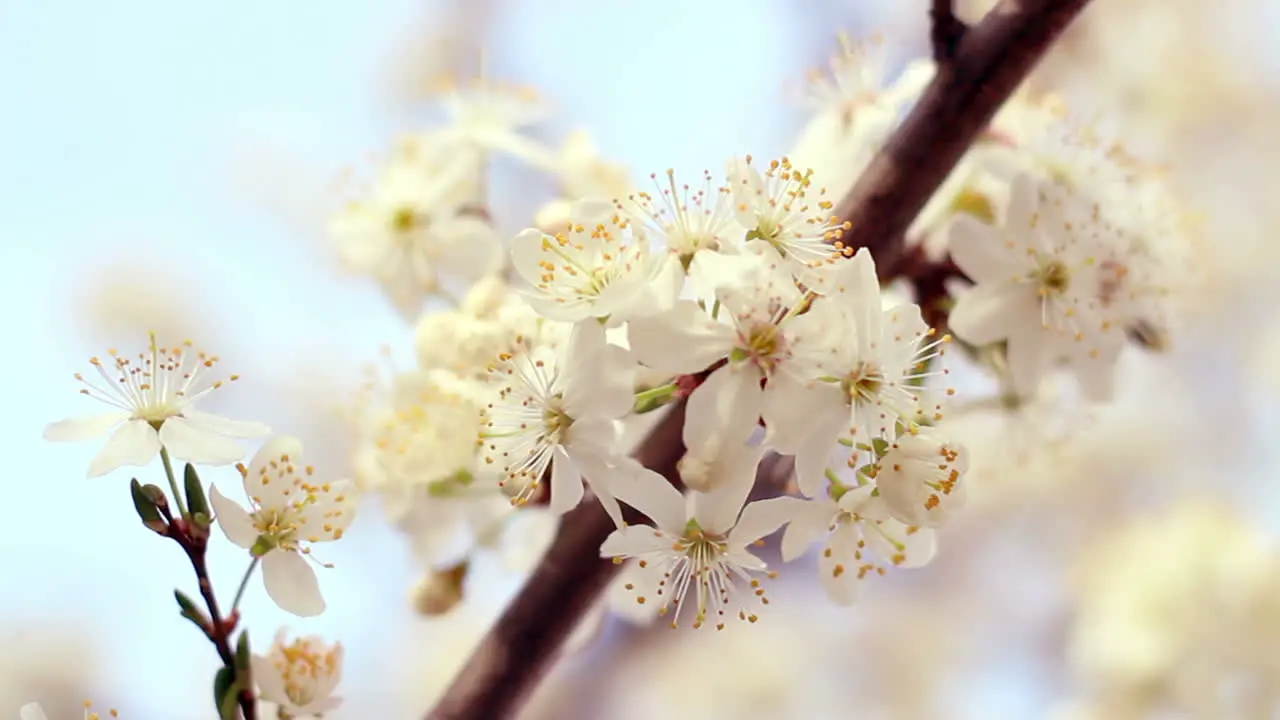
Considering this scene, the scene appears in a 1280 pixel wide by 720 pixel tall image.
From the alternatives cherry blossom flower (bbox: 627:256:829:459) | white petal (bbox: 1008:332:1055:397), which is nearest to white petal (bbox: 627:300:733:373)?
cherry blossom flower (bbox: 627:256:829:459)

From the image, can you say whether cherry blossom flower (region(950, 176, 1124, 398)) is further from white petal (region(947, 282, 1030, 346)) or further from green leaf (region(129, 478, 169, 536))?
green leaf (region(129, 478, 169, 536))

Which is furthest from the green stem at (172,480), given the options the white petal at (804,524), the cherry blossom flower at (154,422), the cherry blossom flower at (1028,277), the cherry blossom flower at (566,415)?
the cherry blossom flower at (1028,277)

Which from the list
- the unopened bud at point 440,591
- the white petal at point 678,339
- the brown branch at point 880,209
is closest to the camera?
the white petal at point 678,339

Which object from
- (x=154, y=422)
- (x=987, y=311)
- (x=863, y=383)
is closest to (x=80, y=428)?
(x=154, y=422)

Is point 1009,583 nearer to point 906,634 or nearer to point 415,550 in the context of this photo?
point 906,634

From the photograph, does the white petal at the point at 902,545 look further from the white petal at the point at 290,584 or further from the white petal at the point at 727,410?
the white petal at the point at 290,584

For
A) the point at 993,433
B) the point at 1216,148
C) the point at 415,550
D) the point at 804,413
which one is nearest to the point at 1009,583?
the point at 1216,148
